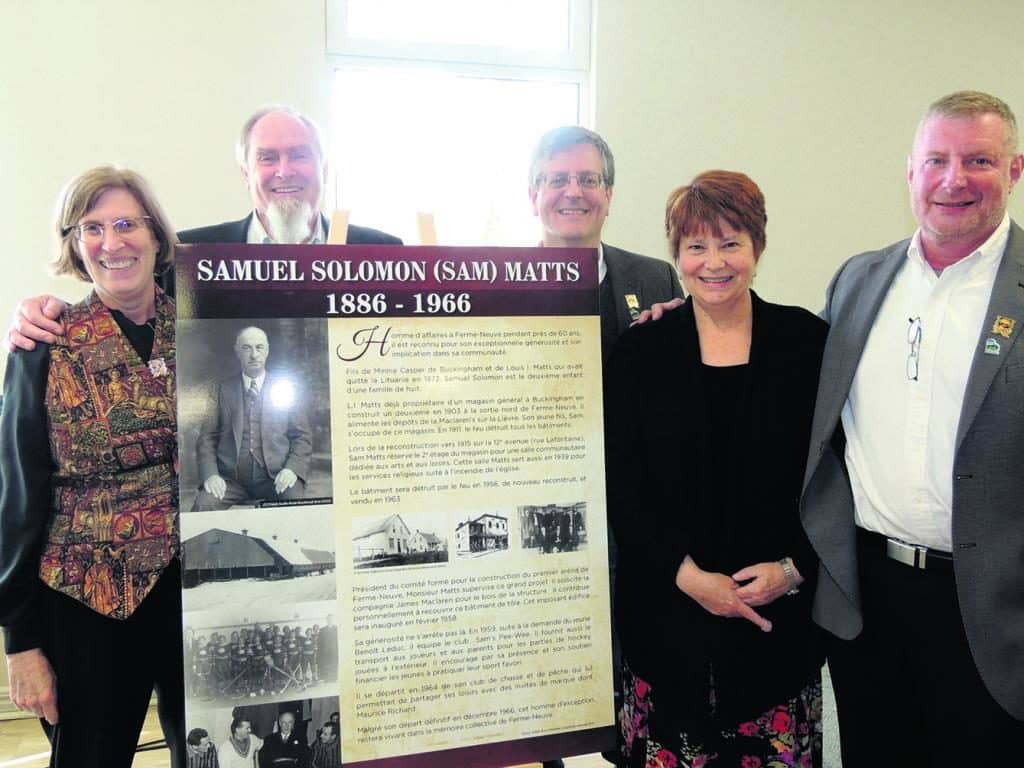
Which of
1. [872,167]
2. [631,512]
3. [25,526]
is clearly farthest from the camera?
[872,167]

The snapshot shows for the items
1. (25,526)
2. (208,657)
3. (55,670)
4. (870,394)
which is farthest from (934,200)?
(55,670)

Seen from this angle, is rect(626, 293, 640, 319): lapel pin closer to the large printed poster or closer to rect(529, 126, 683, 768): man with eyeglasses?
rect(529, 126, 683, 768): man with eyeglasses

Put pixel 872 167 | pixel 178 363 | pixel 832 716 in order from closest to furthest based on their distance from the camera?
pixel 178 363 < pixel 832 716 < pixel 872 167

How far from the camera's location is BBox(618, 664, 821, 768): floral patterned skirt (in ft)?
5.20

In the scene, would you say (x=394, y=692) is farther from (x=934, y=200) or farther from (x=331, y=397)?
(x=934, y=200)

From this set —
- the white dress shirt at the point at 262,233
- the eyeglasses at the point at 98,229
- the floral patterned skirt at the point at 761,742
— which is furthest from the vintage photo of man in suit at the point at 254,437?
the floral patterned skirt at the point at 761,742

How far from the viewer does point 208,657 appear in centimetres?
142

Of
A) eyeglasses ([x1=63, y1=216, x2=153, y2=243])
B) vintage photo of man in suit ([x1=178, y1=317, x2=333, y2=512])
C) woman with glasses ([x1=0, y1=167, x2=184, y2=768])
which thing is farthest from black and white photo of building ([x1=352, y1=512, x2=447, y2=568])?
eyeglasses ([x1=63, y1=216, x2=153, y2=243])

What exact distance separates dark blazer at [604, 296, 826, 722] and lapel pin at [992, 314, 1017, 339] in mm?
361

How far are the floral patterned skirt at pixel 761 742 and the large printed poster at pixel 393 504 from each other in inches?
6.8

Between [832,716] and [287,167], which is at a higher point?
[287,167]

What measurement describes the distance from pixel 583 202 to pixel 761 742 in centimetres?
139

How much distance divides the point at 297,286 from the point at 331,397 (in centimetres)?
23

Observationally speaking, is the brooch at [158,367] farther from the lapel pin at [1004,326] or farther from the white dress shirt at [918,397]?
the lapel pin at [1004,326]
